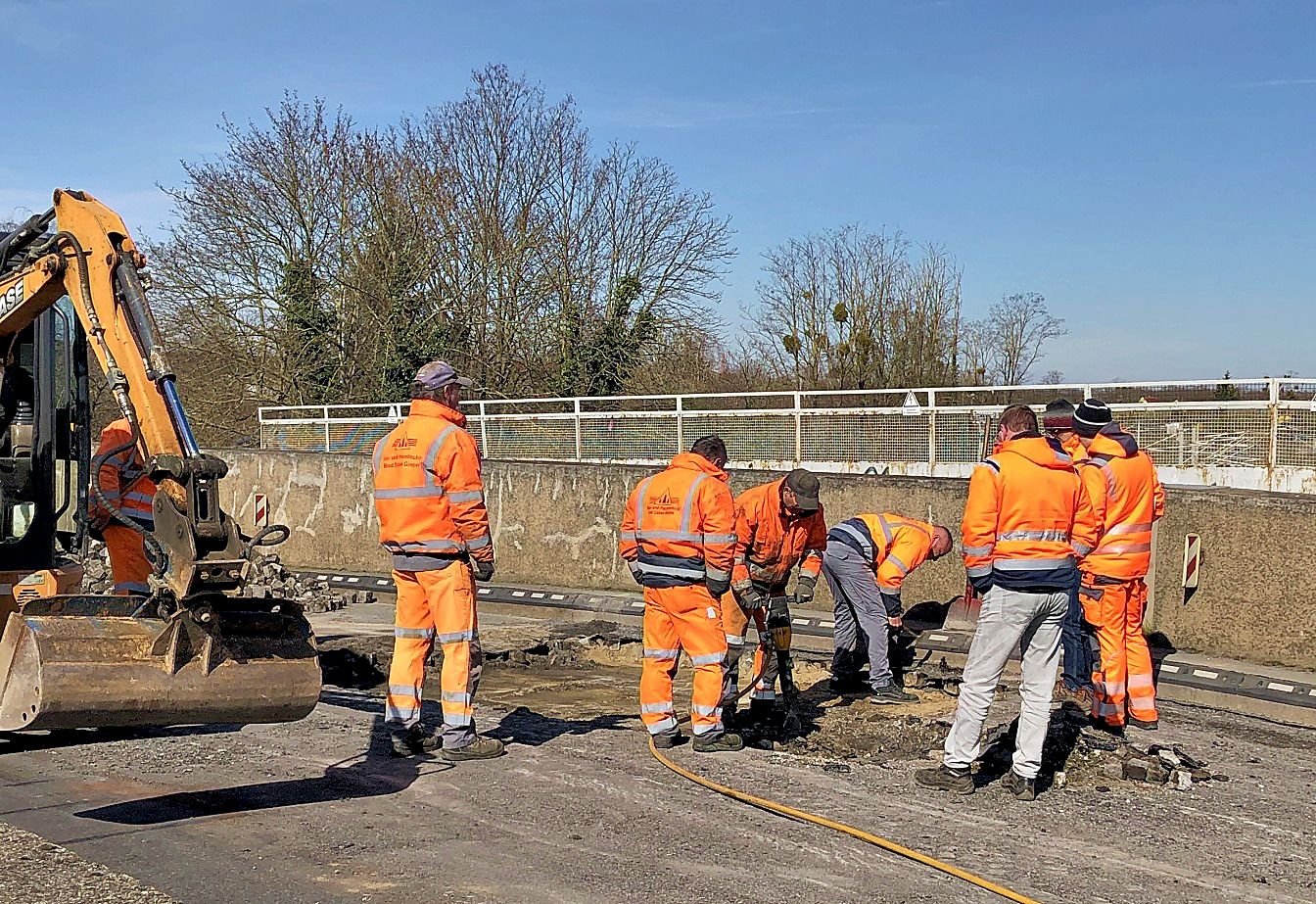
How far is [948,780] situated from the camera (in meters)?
7.17

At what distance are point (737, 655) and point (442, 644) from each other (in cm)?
218

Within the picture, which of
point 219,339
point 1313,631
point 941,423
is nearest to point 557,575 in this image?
point 941,423

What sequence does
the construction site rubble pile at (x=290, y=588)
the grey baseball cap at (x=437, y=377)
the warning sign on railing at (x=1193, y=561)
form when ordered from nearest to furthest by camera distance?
the grey baseball cap at (x=437, y=377) < the warning sign on railing at (x=1193, y=561) < the construction site rubble pile at (x=290, y=588)

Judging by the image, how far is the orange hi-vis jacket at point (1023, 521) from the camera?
23.2 feet

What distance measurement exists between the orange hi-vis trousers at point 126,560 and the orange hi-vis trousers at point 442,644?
1.88 metres

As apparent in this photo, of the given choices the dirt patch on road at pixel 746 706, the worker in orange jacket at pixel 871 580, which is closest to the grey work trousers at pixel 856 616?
the worker in orange jacket at pixel 871 580

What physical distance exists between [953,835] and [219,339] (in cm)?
2697

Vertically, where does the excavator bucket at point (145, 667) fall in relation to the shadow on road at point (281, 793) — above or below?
above

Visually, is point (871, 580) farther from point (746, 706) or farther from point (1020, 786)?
point (1020, 786)

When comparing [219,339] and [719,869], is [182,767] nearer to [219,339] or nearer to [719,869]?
[719,869]

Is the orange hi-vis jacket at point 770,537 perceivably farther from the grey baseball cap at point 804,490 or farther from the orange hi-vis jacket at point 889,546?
the orange hi-vis jacket at point 889,546

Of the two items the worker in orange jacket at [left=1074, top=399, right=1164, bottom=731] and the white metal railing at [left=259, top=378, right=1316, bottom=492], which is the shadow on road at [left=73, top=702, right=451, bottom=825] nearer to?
the worker in orange jacket at [left=1074, top=399, right=1164, bottom=731]

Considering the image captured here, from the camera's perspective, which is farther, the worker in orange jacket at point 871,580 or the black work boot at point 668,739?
the worker in orange jacket at point 871,580

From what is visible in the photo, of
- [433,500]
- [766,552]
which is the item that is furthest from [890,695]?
[433,500]
